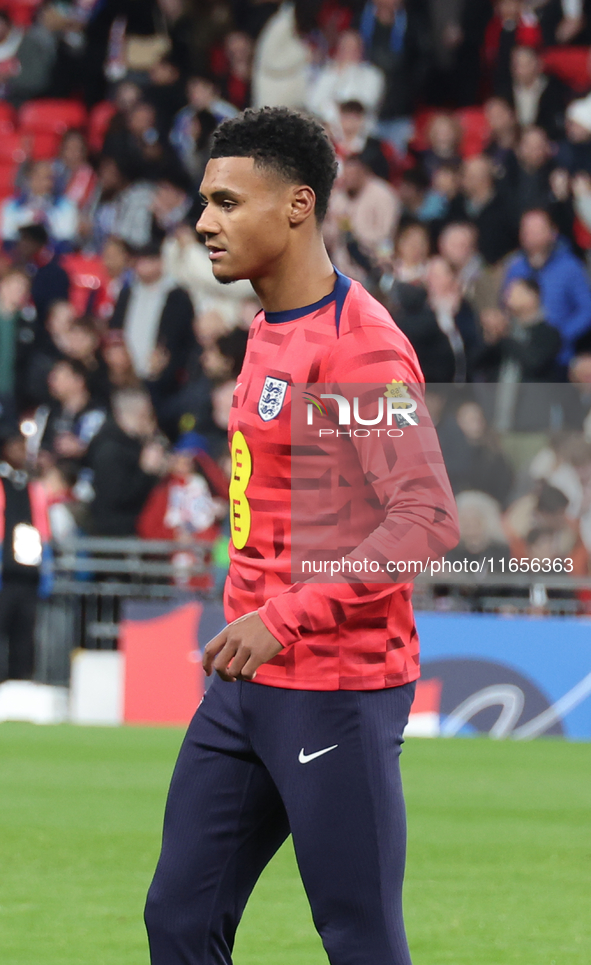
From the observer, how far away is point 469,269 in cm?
1342

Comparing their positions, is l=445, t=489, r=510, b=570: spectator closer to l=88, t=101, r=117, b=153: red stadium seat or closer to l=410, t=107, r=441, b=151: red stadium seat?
l=410, t=107, r=441, b=151: red stadium seat

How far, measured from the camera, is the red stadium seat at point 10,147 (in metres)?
18.2

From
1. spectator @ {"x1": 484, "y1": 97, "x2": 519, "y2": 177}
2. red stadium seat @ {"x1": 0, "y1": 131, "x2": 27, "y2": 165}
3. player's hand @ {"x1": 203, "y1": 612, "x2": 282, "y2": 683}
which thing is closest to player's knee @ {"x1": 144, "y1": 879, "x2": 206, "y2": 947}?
player's hand @ {"x1": 203, "y1": 612, "x2": 282, "y2": 683}

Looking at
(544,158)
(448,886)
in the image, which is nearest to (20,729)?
(448,886)

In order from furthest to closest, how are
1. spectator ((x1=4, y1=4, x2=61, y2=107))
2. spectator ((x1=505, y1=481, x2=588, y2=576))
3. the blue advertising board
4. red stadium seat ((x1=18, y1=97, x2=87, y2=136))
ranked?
spectator ((x1=4, y1=4, x2=61, y2=107)) → red stadium seat ((x1=18, y1=97, x2=87, y2=136)) → the blue advertising board → spectator ((x1=505, y1=481, x2=588, y2=576))

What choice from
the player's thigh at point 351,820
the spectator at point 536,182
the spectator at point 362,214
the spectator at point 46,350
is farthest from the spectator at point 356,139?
the player's thigh at point 351,820

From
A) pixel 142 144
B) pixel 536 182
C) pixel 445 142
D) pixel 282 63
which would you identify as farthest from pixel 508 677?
pixel 142 144

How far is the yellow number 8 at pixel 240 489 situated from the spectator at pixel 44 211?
13480 mm

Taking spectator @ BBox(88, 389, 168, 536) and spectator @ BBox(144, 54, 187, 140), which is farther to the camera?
spectator @ BBox(144, 54, 187, 140)

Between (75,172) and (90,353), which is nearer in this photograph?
(90,353)

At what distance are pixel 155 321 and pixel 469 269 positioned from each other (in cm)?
283

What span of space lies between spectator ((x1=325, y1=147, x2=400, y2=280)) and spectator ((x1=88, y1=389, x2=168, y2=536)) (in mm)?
2590

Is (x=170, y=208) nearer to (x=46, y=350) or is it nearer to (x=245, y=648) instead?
(x=46, y=350)

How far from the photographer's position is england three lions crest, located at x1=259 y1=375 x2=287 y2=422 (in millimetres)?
3107
